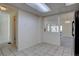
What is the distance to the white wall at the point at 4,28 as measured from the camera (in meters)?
5.63

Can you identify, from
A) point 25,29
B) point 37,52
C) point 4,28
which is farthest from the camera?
point 4,28

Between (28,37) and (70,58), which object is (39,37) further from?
(70,58)

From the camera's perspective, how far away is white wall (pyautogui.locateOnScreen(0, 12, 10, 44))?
5.63 m

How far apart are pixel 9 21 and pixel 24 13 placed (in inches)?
79.3

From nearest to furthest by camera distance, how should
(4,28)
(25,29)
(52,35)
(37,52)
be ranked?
(37,52)
(25,29)
(52,35)
(4,28)

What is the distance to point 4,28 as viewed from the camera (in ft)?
19.0

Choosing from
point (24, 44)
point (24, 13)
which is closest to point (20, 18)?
point (24, 13)

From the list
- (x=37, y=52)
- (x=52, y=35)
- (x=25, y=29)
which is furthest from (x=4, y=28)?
(x=37, y=52)

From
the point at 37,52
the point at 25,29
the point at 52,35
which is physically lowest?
the point at 37,52

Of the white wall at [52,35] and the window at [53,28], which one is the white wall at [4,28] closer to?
the white wall at [52,35]

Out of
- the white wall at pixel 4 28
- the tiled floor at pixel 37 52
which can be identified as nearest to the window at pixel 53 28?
the tiled floor at pixel 37 52

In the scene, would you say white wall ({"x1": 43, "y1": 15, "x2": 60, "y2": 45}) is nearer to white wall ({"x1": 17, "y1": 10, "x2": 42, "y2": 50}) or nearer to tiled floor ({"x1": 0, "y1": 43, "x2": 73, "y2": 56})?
white wall ({"x1": 17, "y1": 10, "x2": 42, "y2": 50})

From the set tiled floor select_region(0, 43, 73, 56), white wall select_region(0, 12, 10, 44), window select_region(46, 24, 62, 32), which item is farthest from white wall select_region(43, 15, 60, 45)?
white wall select_region(0, 12, 10, 44)

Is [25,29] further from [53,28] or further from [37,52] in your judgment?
[53,28]
